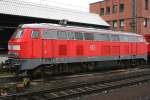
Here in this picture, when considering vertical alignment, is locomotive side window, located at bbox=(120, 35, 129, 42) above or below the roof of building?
below

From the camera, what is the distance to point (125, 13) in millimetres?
62000

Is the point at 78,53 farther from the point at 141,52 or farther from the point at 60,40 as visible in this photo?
the point at 141,52

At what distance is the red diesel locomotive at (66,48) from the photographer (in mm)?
18734

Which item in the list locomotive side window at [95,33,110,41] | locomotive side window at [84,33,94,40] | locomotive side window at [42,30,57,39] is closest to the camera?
locomotive side window at [42,30,57,39]

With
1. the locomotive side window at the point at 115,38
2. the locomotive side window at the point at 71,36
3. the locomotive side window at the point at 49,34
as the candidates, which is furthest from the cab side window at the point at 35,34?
the locomotive side window at the point at 115,38

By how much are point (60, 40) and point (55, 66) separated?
162 cm

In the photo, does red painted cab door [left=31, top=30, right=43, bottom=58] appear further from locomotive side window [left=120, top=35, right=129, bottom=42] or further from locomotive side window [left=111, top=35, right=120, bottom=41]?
locomotive side window [left=120, top=35, right=129, bottom=42]

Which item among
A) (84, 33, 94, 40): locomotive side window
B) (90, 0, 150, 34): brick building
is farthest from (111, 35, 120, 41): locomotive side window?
(90, 0, 150, 34): brick building

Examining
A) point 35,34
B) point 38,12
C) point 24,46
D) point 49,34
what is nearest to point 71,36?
point 49,34

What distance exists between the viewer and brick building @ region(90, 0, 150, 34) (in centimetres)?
5918

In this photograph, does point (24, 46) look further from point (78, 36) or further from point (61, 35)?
point (78, 36)

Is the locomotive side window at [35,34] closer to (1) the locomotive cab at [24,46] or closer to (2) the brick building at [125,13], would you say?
(1) the locomotive cab at [24,46]

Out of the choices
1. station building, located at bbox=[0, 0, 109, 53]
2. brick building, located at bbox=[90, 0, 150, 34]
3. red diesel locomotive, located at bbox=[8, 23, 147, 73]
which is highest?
brick building, located at bbox=[90, 0, 150, 34]

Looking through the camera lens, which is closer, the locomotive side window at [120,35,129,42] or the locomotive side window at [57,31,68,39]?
the locomotive side window at [57,31,68,39]
